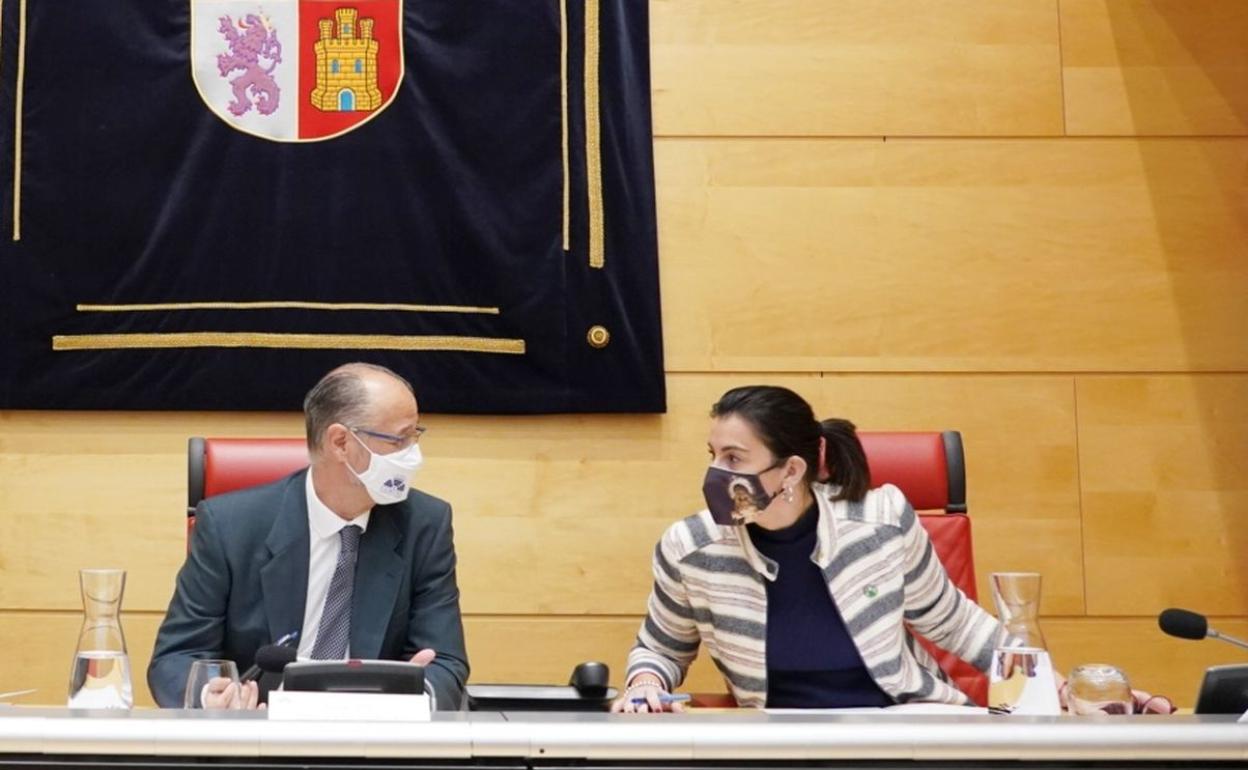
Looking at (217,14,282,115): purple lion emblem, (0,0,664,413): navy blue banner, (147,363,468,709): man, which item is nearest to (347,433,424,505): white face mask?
(147,363,468,709): man

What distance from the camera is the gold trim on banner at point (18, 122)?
3.62 metres

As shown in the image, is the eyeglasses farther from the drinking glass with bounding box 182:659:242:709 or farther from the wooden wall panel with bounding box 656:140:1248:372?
the wooden wall panel with bounding box 656:140:1248:372

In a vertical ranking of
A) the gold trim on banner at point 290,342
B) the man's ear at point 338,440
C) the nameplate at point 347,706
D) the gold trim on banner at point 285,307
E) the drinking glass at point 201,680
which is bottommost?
the drinking glass at point 201,680

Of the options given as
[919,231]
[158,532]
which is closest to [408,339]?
[158,532]

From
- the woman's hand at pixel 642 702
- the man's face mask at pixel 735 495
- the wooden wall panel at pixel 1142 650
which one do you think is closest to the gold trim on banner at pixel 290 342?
the man's face mask at pixel 735 495

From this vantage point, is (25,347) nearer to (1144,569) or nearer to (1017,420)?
(1017,420)

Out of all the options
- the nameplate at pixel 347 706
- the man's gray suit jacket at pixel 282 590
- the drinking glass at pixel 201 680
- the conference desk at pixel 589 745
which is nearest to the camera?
the conference desk at pixel 589 745

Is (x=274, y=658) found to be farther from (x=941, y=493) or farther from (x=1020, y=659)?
(x=941, y=493)

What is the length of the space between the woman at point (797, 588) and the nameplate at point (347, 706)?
1.02 meters

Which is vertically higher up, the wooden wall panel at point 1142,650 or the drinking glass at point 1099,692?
the drinking glass at point 1099,692

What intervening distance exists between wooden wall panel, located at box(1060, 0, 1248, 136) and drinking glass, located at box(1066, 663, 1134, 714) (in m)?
2.13

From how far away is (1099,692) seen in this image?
192 cm

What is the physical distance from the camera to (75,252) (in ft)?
11.8

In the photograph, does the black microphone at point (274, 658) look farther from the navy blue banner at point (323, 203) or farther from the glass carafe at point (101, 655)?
the navy blue banner at point (323, 203)
